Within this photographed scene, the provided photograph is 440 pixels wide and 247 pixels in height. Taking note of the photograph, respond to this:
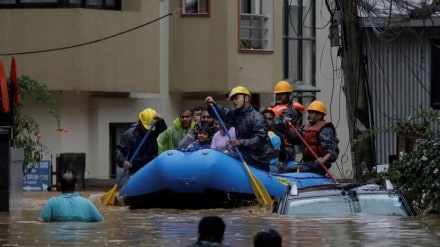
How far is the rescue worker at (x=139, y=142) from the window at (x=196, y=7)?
10895 mm

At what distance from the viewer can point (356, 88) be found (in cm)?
2256

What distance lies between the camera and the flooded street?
14711 millimetres

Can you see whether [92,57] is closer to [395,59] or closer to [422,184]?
[395,59]

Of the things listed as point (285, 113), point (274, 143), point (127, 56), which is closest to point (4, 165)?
point (274, 143)

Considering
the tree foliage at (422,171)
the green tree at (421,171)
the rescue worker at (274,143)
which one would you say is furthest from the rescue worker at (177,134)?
the tree foliage at (422,171)

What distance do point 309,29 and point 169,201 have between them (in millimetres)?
19351

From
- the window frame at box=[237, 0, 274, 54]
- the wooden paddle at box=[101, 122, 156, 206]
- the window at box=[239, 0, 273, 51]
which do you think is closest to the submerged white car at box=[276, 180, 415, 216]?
the wooden paddle at box=[101, 122, 156, 206]

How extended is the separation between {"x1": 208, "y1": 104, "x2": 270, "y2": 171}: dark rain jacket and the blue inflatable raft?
0.26 meters

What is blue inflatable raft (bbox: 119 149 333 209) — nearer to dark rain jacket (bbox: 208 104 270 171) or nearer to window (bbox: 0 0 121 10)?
dark rain jacket (bbox: 208 104 270 171)

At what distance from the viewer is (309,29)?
39156mm

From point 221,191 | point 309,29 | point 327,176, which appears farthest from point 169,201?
point 309,29

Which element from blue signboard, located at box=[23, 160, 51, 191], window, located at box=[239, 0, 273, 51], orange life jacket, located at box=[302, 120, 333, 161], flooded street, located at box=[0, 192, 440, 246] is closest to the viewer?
flooded street, located at box=[0, 192, 440, 246]

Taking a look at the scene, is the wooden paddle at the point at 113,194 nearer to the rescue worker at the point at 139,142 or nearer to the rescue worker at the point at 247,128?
the rescue worker at the point at 139,142

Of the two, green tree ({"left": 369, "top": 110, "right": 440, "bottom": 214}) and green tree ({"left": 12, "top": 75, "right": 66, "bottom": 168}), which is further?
green tree ({"left": 12, "top": 75, "right": 66, "bottom": 168})
